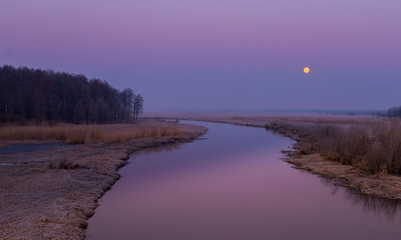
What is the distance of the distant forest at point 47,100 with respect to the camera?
49.3 metres

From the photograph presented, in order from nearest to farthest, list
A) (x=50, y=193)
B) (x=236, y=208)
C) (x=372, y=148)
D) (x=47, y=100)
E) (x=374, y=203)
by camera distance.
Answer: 1. (x=236, y=208)
2. (x=50, y=193)
3. (x=374, y=203)
4. (x=372, y=148)
5. (x=47, y=100)

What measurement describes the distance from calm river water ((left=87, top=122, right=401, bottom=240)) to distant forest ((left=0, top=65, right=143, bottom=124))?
37809 millimetres

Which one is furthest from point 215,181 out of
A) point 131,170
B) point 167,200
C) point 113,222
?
point 113,222

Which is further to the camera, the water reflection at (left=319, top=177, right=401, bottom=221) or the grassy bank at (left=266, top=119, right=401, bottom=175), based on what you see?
the grassy bank at (left=266, top=119, right=401, bottom=175)

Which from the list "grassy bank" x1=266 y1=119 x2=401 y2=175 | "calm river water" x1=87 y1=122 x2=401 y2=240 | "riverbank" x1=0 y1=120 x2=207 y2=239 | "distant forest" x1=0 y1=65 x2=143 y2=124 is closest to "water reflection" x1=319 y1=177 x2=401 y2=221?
"calm river water" x1=87 y1=122 x2=401 y2=240

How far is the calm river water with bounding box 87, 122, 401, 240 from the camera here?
8539 millimetres

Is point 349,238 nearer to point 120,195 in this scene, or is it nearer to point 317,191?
point 317,191

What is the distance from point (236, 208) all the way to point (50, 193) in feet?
21.9

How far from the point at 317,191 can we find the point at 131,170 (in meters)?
10.3

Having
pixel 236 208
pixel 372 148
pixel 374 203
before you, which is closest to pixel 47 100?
pixel 236 208

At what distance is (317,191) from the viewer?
1314cm

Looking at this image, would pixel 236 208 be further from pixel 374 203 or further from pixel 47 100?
pixel 47 100

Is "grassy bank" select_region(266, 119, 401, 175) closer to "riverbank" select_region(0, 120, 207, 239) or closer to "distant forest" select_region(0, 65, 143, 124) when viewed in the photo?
"riverbank" select_region(0, 120, 207, 239)

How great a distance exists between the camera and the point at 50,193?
1086 centimetres
